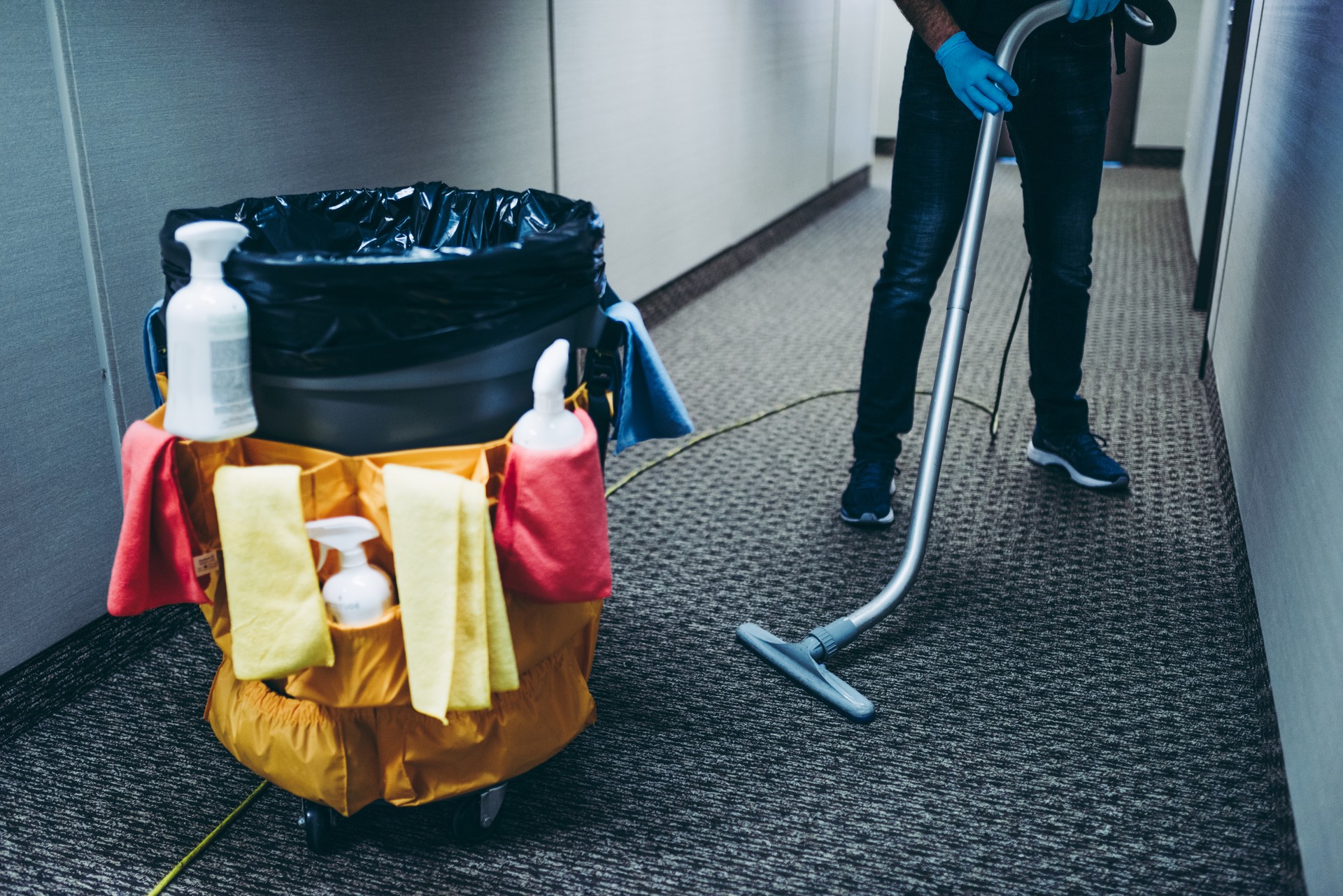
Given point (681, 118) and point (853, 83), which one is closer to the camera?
point (681, 118)

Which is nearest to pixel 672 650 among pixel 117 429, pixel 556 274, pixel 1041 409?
pixel 556 274

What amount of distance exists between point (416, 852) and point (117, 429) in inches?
23.9

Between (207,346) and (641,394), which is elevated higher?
(207,346)

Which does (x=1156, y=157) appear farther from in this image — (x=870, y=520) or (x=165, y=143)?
(x=165, y=143)

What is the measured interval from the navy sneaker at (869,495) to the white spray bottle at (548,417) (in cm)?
83

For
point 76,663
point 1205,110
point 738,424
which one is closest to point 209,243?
point 76,663

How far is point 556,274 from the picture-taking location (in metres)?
0.88

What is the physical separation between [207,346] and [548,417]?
9.9 inches

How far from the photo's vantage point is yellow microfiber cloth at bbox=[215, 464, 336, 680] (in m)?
0.80

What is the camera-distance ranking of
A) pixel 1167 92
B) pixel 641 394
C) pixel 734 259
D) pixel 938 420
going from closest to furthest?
pixel 641 394 < pixel 938 420 < pixel 734 259 < pixel 1167 92

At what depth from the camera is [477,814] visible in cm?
100

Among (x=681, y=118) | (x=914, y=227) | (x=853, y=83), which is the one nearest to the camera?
(x=914, y=227)

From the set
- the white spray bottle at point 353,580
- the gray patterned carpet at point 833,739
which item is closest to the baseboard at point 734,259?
the gray patterned carpet at point 833,739

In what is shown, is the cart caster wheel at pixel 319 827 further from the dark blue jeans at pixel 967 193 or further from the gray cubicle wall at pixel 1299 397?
the dark blue jeans at pixel 967 193
